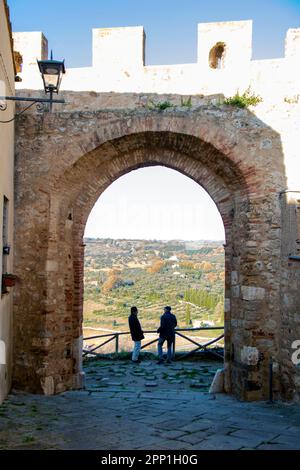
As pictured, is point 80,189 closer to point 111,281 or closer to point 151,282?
point 111,281

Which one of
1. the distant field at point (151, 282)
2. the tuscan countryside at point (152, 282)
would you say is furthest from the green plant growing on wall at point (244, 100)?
the tuscan countryside at point (152, 282)

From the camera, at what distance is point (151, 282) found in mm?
35219

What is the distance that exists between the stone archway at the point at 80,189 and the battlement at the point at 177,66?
0.47 meters

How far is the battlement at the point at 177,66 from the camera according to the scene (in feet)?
23.5

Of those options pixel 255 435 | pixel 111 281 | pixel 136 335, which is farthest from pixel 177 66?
pixel 111 281

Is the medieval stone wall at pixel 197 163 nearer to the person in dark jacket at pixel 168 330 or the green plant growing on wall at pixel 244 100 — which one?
the green plant growing on wall at pixel 244 100

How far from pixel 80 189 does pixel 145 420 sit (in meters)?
3.85

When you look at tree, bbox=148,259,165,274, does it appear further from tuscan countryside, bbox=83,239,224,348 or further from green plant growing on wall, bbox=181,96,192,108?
green plant growing on wall, bbox=181,96,192,108

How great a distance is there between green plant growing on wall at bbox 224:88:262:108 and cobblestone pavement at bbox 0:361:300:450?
14.5 ft

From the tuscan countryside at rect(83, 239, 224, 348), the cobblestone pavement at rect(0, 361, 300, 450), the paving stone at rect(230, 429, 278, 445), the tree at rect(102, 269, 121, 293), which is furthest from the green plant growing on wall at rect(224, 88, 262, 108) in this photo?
the tree at rect(102, 269, 121, 293)

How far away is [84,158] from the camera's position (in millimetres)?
7418

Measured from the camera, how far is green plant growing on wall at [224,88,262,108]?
714 cm
